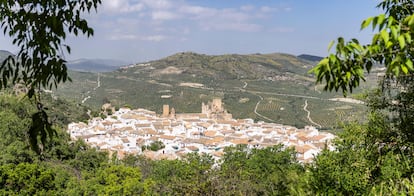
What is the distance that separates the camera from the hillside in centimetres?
6956

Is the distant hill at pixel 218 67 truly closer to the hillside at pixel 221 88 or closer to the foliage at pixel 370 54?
the hillside at pixel 221 88

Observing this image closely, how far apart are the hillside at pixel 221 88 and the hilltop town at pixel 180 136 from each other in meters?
16.0

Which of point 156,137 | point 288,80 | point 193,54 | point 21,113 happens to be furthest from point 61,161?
point 193,54

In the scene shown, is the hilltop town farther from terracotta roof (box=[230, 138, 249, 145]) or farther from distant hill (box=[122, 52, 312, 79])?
distant hill (box=[122, 52, 312, 79])

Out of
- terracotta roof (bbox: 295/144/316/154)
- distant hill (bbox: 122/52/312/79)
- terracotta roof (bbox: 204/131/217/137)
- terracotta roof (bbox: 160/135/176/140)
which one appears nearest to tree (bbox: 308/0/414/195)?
terracotta roof (bbox: 295/144/316/154)

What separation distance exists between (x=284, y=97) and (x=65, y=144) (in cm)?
6329

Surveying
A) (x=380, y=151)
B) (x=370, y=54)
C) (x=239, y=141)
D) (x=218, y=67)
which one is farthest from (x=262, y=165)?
(x=218, y=67)

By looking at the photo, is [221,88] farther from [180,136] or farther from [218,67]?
[180,136]

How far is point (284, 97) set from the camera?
8150cm

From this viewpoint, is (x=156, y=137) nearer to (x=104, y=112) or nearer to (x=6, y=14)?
(x=104, y=112)

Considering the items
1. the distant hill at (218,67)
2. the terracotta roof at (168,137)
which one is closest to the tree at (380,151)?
the terracotta roof at (168,137)

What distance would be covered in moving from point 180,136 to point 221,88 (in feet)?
165

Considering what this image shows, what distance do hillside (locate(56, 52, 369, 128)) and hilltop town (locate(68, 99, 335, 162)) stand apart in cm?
1596

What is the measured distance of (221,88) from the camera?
300 feet
